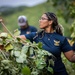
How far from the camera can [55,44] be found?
650 cm

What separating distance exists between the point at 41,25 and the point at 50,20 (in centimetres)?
24

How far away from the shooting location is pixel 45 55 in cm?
589

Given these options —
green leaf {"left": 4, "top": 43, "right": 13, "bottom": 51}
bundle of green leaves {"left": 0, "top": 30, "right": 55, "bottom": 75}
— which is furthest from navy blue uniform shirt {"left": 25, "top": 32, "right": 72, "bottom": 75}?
green leaf {"left": 4, "top": 43, "right": 13, "bottom": 51}

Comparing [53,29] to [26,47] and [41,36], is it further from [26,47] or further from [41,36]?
[26,47]

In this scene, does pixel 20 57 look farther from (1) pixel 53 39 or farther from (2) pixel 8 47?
(1) pixel 53 39

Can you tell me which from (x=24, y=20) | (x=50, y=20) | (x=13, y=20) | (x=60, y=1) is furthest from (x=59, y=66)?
(x=13, y=20)

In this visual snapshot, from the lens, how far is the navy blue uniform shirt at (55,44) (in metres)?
6.48

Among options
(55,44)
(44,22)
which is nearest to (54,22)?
(44,22)

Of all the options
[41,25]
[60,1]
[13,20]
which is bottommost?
[13,20]

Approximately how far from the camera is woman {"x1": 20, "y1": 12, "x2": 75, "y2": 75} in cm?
651

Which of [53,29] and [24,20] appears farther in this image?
[24,20]

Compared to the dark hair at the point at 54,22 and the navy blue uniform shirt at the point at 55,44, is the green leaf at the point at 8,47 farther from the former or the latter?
the dark hair at the point at 54,22

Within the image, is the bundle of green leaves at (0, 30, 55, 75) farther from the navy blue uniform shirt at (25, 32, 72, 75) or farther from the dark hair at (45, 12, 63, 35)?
the dark hair at (45, 12, 63, 35)

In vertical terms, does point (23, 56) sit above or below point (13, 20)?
above
